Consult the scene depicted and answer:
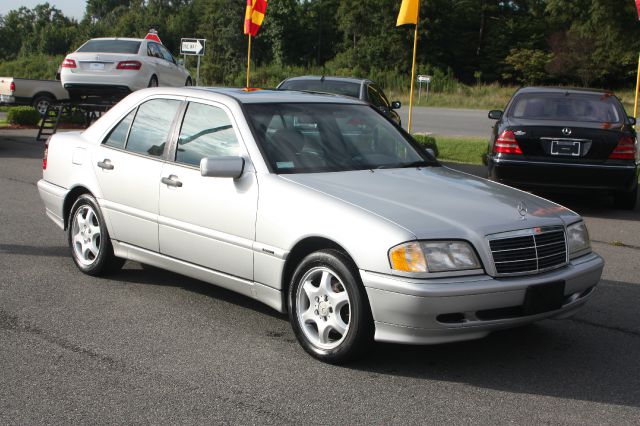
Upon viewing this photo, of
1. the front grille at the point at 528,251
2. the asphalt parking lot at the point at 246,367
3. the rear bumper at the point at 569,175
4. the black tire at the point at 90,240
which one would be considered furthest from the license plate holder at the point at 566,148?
the black tire at the point at 90,240

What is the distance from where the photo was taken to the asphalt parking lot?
417 centimetres

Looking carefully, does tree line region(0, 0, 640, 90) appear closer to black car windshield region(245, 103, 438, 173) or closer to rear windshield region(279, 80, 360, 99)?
rear windshield region(279, 80, 360, 99)

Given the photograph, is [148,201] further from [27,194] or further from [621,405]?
[27,194]

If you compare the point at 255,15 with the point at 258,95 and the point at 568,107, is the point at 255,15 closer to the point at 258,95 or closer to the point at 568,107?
the point at 568,107

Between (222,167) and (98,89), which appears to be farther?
(98,89)

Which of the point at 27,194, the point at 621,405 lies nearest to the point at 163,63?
the point at 27,194

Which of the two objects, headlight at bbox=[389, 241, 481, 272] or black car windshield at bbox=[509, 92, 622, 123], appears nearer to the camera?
headlight at bbox=[389, 241, 481, 272]

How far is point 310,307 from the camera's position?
5.01 metres

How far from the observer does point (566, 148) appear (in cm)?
1070

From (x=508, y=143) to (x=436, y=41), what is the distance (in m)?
67.5

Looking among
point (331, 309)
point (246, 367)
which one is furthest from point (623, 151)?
point (246, 367)

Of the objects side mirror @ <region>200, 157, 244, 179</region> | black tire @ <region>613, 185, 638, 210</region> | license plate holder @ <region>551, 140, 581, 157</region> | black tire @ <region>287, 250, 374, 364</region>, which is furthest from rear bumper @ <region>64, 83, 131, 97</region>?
black tire @ <region>287, 250, 374, 364</region>

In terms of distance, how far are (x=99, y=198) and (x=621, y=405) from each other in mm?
4102

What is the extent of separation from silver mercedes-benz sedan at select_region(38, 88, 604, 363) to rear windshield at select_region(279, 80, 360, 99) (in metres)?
7.55
